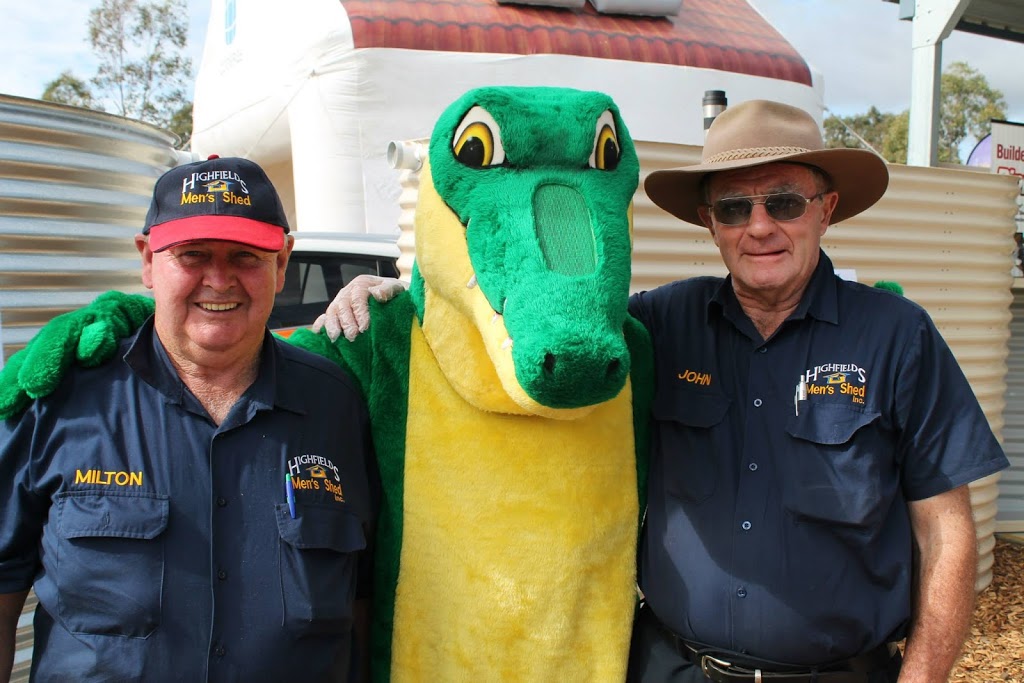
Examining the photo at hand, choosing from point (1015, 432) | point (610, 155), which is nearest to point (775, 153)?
point (610, 155)

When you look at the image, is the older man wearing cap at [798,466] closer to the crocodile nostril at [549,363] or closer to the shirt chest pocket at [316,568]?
the shirt chest pocket at [316,568]

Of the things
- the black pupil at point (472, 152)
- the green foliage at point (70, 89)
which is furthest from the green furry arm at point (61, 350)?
the green foliage at point (70, 89)

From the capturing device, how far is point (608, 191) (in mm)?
1920

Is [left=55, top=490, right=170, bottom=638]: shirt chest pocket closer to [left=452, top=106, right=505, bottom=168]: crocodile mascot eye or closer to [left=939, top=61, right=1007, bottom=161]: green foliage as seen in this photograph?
[left=452, top=106, right=505, bottom=168]: crocodile mascot eye

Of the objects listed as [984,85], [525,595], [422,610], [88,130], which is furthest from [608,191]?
[984,85]

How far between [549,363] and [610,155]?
24.8 inches

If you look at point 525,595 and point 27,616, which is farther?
point 27,616

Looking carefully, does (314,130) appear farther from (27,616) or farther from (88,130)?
(27,616)

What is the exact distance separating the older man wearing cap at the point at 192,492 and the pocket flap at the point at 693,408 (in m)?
0.82

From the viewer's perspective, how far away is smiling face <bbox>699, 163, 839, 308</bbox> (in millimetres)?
2162

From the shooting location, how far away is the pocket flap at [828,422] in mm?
2043

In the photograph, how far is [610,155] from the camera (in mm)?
1967

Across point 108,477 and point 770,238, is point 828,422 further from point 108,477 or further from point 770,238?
point 108,477

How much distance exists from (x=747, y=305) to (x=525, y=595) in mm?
958
